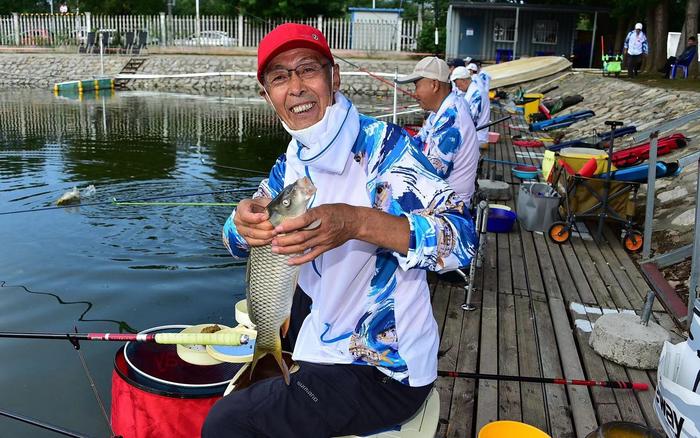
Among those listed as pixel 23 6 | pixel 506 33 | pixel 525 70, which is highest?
pixel 23 6

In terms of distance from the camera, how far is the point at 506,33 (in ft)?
121

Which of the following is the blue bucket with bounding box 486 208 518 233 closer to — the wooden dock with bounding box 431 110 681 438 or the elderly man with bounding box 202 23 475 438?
the wooden dock with bounding box 431 110 681 438

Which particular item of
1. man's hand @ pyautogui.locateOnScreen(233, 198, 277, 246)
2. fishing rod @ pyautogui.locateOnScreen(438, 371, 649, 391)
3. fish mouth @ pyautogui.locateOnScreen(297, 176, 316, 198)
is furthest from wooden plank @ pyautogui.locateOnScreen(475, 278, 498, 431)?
fish mouth @ pyautogui.locateOnScreen(297, 176, 316, 198)

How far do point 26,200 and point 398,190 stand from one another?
11.1 m

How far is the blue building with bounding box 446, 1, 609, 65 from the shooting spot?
120 ft

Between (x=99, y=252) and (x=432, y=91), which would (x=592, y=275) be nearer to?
(x=432, y=91)

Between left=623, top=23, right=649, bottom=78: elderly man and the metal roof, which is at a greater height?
the metal roof

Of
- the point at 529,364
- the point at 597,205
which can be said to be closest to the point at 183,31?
the point at 597,205

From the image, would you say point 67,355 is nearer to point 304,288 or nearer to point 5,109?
point 304,288

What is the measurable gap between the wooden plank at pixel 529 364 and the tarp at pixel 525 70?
75.4 ft

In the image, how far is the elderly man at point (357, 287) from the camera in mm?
2227

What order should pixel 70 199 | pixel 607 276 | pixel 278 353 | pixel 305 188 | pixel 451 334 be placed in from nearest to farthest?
1. pixel 305 188
2. pixel 278 353
3. pixel 451 334
4. pixel 607 276
5. pixel 70 199

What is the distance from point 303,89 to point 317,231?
0.72m

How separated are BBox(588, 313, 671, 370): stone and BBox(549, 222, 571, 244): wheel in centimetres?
289
